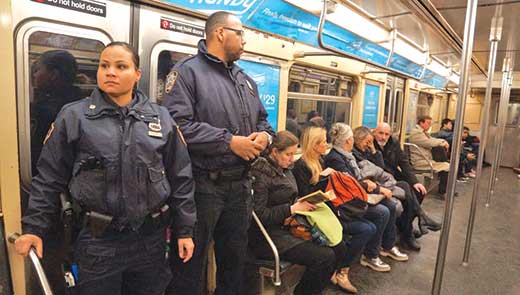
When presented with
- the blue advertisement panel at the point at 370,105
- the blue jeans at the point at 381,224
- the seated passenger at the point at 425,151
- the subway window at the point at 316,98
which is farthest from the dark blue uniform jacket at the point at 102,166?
the seated passenger at the point at 425,151

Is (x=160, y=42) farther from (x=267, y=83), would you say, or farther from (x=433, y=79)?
(x=433, y=79)

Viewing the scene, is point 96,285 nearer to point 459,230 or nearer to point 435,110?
point 459,230

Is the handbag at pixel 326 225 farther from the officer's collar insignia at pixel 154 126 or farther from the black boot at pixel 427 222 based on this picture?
the black boot at pixel 427 222

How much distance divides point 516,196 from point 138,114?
7627 mm

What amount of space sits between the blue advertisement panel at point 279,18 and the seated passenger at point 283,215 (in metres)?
1.03

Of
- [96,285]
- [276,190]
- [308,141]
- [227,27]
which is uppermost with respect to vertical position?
[227,27]

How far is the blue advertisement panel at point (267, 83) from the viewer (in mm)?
2980

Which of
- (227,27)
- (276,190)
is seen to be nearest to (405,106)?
(276,190)

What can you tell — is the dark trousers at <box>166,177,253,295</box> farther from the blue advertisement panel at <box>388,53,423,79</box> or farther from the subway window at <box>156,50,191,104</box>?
the blue advertisement panel at <box>388,53,423,79</box>

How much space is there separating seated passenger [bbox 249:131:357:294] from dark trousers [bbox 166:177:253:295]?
368 millimetres

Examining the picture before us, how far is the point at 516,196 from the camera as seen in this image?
670 cm

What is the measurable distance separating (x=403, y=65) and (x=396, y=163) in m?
2.98

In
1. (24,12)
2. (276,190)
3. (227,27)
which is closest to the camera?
(24,12)

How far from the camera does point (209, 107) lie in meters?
1.74
